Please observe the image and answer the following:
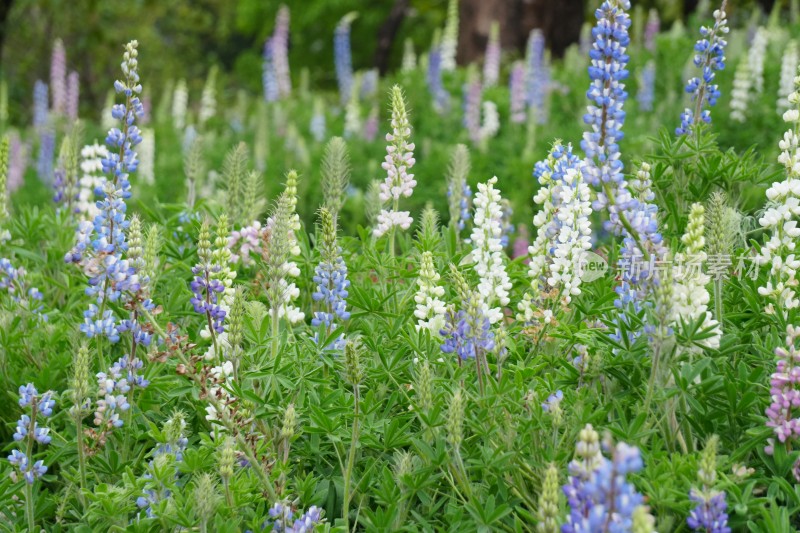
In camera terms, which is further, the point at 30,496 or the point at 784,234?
the point at 784,234

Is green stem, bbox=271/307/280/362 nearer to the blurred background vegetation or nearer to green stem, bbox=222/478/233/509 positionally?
green stem, bbox=222/478/233/509

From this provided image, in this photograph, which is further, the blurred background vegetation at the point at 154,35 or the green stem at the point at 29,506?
the blurred background vegetation at the point at 154,35

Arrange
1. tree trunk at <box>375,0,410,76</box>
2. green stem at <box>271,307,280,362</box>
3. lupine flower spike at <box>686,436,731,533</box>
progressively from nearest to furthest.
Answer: lupine flower spike at <box>686,436,731,533</box> < green stem at <box>271,307,280,362</box> < tree trunk at <box>375,0,410,76</box>

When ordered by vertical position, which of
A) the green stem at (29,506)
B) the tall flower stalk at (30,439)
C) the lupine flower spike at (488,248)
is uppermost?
the lupine flower spike at (488,248)

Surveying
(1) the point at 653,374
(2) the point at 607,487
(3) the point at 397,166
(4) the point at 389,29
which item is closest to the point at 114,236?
(3) the point at 397,166

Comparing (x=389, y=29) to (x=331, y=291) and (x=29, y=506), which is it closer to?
(x=331, y=291)

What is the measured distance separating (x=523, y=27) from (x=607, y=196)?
34.5ft

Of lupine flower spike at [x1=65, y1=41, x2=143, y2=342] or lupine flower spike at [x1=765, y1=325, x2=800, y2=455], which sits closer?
lupine flower spike at [x1=765, y1=325, x2=800, y2=455]

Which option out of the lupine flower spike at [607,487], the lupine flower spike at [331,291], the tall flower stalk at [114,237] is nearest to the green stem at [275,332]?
the lupine flower spike at [331,291]

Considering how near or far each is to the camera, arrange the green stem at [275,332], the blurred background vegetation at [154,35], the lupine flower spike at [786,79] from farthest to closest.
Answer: the blurred background vegetation at [154,35] → the lupine flower spike at [786,79] → the green stem at [275,332]

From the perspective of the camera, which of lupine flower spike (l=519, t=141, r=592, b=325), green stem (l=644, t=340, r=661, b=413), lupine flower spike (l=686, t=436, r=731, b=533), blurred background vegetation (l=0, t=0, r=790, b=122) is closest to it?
lupine flower spike (l=686, t=436, r=731, b=533)

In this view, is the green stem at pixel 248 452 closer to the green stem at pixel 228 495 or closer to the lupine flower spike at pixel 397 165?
Result: the green stem at pixel 228 495

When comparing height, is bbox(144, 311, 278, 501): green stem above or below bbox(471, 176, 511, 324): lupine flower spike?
below

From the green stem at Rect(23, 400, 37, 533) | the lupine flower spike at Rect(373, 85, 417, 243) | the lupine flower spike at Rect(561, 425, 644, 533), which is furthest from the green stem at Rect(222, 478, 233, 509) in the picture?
the lupine flower spike at Rect(373, 85, 417, 243)
